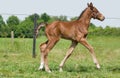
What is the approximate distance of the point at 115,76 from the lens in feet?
33.2

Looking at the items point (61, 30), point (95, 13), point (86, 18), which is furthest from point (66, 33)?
point (95, 13)

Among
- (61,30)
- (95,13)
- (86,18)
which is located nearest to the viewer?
(61,30)

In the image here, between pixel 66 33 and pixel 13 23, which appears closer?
pixel 66 33

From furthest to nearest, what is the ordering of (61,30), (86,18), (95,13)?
(95,13), (86,18), (61,30)

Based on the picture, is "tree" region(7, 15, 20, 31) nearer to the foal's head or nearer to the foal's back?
the foal's head

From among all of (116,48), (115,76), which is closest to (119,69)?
(115,76)

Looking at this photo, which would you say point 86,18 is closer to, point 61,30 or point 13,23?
point 61,30

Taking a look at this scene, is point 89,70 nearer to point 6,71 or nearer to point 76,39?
point 76,39

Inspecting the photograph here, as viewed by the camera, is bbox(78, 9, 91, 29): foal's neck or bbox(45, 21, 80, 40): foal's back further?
bbox(78, 9, 91, 29): foal's neck

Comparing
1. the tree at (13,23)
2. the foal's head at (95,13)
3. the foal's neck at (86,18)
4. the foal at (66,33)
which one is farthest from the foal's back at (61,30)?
the tree at (13,23)

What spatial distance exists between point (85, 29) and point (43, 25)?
1.26 meters

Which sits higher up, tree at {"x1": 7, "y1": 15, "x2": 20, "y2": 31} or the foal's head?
the foal's head

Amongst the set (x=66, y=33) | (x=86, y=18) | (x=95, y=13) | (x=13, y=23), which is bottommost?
(x=13, y=23)

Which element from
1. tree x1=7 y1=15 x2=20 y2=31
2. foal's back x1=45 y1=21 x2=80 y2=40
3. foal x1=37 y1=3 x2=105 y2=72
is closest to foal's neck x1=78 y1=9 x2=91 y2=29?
foal x1=37 y1=3 x2=105 y2=72
